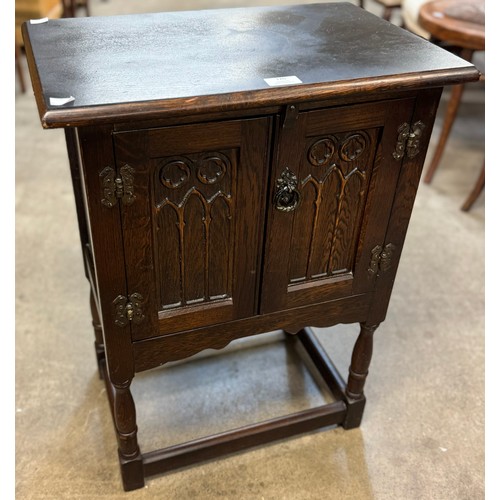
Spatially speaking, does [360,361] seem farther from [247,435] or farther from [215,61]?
[215,61]

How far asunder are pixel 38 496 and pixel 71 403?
269 mm

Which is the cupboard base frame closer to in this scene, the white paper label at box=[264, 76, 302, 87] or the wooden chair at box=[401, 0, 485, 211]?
the white paper label at box=[264, 76, 302, 87]

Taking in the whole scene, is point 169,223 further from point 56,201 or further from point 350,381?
point 56,201

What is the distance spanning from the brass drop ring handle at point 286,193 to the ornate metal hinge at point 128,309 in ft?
0.99

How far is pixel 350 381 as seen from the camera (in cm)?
140

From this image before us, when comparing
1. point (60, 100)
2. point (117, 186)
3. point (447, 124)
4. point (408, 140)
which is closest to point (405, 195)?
point (408, 140)

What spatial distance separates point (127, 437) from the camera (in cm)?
123

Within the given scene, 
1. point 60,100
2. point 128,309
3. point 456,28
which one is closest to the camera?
point 60,100

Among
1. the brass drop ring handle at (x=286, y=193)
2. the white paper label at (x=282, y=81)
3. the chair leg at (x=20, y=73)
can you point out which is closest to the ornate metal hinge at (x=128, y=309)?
the brass drop ring handle at (x=286, y=193)

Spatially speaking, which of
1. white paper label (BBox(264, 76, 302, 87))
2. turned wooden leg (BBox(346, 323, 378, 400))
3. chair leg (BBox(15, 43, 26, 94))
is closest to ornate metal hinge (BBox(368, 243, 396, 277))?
turned wooden leg (BBox(346, 323, 378, 400))

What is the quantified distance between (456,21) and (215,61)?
4.93 feet

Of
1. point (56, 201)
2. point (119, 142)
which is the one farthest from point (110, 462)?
point (56, 201)

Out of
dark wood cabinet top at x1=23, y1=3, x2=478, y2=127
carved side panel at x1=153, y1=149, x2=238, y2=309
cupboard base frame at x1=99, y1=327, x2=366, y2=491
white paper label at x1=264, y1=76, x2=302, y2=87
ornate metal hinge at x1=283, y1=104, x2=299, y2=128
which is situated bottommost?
cupboard base frame at x1=99, y1=327, x2=366, y2=491

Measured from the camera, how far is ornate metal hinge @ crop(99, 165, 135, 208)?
2.90ft
